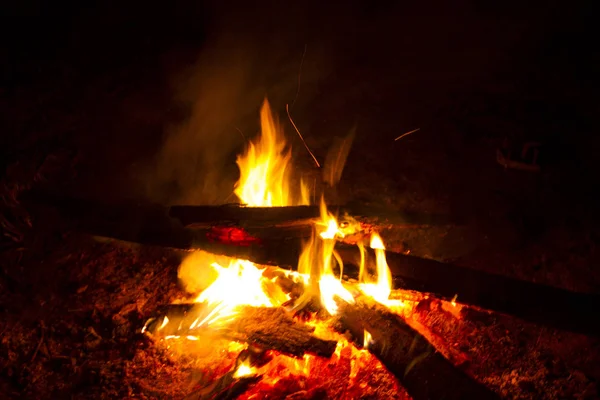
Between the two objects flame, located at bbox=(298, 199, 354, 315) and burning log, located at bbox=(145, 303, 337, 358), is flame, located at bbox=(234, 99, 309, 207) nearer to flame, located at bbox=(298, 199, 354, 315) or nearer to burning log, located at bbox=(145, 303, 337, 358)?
flame, located at bbox=(298, 199, 354, 315)

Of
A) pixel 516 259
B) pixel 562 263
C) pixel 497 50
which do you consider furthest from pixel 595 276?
pixel 497 50

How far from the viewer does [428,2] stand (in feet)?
19.2

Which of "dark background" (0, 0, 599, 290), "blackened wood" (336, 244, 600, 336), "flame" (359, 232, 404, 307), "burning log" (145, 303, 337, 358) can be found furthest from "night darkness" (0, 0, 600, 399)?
"flame" (359, 232, 404, 307)

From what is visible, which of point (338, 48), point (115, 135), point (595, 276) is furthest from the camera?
point (338, 48)

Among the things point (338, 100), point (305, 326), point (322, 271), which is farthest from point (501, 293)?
point (338, 100)

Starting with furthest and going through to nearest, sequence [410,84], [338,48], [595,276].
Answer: [338,48] → [410,84] → [595,276]

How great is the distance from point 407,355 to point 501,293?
2.30 feet

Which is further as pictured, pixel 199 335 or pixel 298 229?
pixel 298 229

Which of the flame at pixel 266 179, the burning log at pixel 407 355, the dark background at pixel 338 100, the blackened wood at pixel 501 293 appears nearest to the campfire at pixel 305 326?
the burning log at pixel 407 355

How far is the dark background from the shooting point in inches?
138

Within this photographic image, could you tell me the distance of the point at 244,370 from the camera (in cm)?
241

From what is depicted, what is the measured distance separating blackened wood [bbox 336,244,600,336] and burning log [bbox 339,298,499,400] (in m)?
0.26

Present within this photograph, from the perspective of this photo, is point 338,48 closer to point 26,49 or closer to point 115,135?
point 115,135

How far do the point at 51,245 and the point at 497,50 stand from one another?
5.61m
